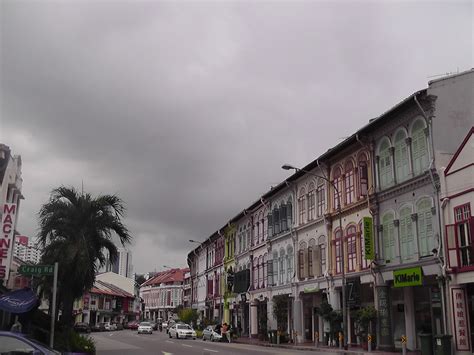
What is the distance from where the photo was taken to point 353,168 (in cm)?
3359

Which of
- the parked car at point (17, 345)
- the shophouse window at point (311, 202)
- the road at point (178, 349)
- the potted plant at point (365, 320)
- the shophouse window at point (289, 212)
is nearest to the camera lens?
the parked car at point (17, 345)

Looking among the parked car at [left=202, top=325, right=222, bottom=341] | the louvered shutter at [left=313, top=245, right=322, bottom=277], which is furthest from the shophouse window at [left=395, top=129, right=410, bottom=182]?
the parked car at [left=202, top=325, right=222, bottom=341]

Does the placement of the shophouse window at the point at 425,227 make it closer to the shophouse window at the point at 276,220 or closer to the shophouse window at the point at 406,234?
the shophouse window at the point at 406,234

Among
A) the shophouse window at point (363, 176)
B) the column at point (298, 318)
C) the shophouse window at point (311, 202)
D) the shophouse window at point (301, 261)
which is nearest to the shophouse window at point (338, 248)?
the shophouse window at point (363, 176)

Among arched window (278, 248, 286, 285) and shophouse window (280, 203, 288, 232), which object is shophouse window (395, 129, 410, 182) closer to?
shophouse window (280, 203, 288, 232)

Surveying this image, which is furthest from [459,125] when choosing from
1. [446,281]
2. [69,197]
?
[69,197]

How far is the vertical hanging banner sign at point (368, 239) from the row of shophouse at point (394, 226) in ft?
0.20

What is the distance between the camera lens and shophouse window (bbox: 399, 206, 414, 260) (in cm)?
2762

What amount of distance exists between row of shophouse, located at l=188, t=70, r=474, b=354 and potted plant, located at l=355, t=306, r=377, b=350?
49cm

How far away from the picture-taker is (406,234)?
28109 mm

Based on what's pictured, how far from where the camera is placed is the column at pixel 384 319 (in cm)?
2861

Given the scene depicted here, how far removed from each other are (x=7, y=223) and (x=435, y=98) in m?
19.8

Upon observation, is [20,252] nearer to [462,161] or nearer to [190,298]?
[462,161]

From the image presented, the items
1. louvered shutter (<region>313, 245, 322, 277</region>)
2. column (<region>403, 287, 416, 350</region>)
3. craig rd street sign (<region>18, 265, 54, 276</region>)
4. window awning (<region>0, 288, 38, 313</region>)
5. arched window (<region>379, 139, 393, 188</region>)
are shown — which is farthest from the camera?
louvered shutter (<region>313, 245, 322, 277</region>)
